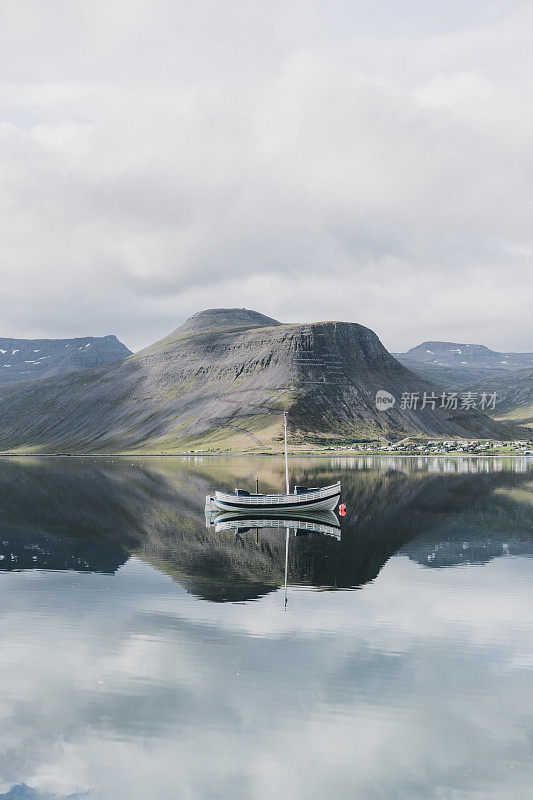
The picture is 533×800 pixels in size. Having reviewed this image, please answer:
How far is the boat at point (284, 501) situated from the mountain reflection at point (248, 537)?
3046mm

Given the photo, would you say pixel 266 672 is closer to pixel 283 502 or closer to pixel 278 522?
pixel 278 522

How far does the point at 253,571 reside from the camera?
46.2 m

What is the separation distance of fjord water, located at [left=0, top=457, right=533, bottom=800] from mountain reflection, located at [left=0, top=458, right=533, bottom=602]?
481 mm

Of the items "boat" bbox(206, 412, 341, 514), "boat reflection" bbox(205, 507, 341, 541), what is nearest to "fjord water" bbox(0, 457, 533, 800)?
"boat reflection" bbox(205, 507, 341, 541)

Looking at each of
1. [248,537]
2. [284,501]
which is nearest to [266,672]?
[248,537]

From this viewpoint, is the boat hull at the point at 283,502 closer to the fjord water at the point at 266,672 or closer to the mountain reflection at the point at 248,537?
the mountain reflection at the point at 248,537

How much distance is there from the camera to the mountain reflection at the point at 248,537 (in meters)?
46.4

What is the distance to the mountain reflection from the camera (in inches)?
A: 1828

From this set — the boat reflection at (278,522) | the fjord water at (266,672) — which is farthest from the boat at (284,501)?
the fjord water at (266,672)

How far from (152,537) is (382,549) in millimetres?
22497

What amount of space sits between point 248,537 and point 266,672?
36.9 m

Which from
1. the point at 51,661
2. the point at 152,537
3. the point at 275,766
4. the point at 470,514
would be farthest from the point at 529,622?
the point at 470,514

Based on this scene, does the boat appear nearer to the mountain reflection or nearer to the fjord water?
the mountain reflection

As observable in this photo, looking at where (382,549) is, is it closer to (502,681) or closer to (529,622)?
(529,622)
